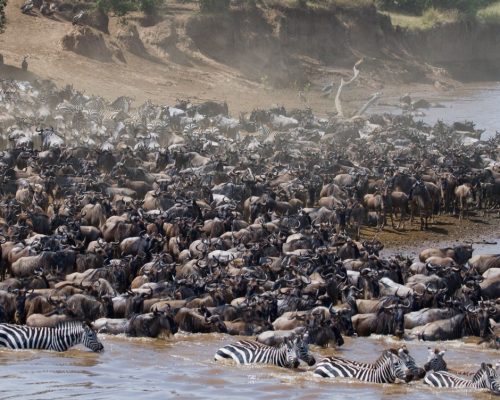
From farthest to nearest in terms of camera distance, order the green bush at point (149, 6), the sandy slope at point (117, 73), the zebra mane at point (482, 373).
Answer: the green bush at point (149, 6)
the sandy slope at point (117, 73)
the zebra mane at point (482, 373)

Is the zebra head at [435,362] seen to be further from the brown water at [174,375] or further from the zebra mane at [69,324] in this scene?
the zebra mane at [69,324]

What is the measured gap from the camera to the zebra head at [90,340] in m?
14.9

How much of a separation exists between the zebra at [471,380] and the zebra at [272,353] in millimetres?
1680

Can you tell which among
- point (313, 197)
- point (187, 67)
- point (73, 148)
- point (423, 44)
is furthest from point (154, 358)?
point (423, 44)

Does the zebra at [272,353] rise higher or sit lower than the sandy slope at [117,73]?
lower

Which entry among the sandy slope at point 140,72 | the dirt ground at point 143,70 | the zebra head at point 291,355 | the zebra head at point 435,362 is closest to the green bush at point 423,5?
the dirt ground at point 143,70

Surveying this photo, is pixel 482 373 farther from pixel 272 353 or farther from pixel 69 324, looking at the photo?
pixel 69 324

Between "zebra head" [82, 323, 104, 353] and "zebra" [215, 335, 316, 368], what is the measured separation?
1.65m

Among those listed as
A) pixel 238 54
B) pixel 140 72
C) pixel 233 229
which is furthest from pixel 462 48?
pixel 233 229

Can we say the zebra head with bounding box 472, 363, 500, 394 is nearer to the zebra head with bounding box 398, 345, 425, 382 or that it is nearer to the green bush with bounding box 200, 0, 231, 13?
the zebra head with bounding box 398, 345, 425, 382

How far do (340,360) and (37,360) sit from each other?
156 inches

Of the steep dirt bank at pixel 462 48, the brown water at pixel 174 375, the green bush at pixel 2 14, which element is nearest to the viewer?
the brown water at pixel 174 375

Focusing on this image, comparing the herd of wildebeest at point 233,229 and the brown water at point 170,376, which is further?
the herd of wildebeest at point 233,229

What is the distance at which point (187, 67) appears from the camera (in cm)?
4888
